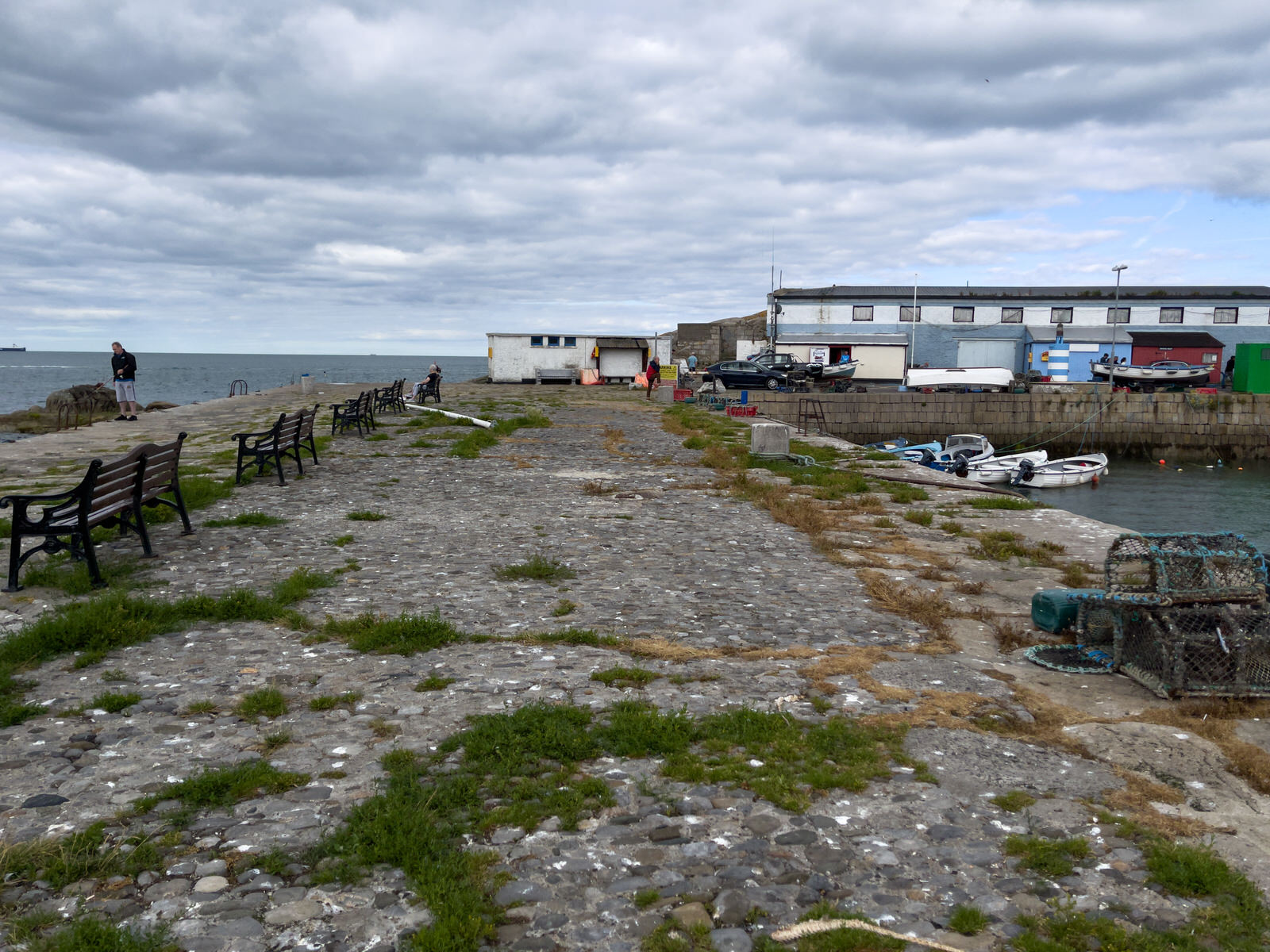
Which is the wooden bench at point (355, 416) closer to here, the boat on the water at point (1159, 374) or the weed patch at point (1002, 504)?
the weed patch at point (1002, 504)

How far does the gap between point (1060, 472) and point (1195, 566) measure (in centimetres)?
3090

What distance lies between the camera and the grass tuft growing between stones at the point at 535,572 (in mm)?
8441

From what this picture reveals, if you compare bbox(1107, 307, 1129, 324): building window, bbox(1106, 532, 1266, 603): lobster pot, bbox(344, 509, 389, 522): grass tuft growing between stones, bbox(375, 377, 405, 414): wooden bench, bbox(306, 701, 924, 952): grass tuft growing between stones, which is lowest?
bbox(306, 701, 924, 952): grass tuft growing between stones

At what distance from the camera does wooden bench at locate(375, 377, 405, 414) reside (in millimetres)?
28636

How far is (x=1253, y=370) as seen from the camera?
160 feet

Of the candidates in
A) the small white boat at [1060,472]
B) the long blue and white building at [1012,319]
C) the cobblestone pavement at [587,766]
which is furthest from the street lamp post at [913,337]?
the cobblestone pavement at [587,766]

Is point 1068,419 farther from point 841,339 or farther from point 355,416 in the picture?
point 355,416

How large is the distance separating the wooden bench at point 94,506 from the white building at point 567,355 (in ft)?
146

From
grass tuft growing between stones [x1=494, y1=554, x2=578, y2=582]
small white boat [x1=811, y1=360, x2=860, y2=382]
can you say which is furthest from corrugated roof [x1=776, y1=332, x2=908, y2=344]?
grass tuft growing between stones [x1=494, y1=554, x2=578, y2=582]

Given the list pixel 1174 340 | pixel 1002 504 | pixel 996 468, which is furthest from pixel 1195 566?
pixel 1174 340

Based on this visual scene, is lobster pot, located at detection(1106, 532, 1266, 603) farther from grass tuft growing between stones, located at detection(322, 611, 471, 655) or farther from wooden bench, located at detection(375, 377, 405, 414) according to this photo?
wooden bench, located at detection(375, 377, 405, 414)

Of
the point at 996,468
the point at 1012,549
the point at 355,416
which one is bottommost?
the point at 996,468

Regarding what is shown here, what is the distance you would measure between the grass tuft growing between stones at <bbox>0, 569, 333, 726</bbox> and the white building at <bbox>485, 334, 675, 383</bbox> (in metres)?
46.7

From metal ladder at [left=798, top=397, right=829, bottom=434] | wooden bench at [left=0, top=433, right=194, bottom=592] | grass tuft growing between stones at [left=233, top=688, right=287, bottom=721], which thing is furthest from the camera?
metal ladder at [left=798, top=397, right=829, bottom=434]
